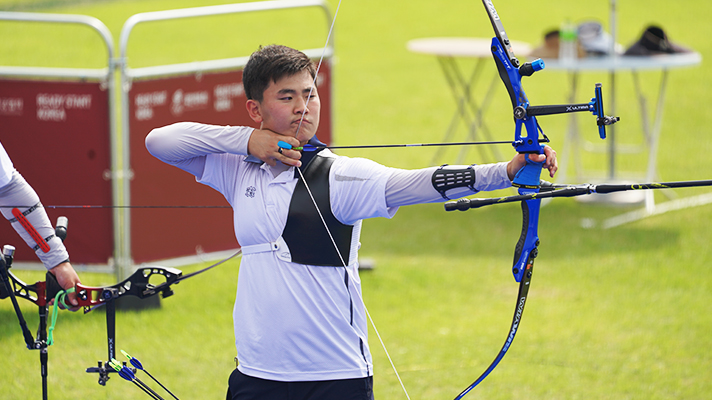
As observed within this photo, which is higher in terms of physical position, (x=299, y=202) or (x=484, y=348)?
(x=299, y=202)

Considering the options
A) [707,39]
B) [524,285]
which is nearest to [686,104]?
[707,39]

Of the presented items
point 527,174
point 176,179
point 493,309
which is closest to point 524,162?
point 527,174

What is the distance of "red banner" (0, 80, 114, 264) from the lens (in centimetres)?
543

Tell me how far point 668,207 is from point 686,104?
5163mm

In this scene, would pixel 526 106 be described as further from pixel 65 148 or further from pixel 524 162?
pixel 65 148

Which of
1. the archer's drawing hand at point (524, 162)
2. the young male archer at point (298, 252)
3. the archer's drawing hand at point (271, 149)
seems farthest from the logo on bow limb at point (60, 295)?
the archer's drawing hand at point (524, 162)

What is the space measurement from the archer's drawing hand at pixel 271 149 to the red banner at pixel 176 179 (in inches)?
116

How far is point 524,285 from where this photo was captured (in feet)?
9.02

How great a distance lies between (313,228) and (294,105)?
38 centimetres

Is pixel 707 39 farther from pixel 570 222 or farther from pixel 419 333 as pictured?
pixel 419 333

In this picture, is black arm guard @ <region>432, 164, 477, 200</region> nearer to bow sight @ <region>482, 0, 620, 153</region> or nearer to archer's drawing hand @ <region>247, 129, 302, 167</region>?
bow sight @ <region>482, 0, 620, 153</region>

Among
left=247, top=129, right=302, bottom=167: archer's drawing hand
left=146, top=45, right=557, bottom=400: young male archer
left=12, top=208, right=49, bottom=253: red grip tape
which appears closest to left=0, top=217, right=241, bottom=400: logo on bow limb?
left=12, top=208, right=49, bottom=253: red grip tape

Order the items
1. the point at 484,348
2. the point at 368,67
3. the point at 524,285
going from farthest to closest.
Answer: the point at 368,67
the point at 484,348
the point at 524,285

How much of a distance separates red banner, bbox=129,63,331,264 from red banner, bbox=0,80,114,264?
0.20 metres
